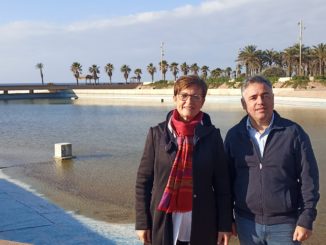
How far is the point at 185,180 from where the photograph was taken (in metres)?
3.22

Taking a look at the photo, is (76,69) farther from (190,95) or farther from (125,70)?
(190,95)

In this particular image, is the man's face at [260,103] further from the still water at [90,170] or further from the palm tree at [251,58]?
the palm tree at [251,58]

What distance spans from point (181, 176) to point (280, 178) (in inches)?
27.1

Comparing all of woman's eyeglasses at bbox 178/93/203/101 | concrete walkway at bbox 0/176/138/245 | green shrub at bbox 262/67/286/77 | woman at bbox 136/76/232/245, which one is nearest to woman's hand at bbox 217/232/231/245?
woman at bbox 136/76/232/245

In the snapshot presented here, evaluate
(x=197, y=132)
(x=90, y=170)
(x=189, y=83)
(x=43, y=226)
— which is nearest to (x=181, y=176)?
(x=197, y=132)

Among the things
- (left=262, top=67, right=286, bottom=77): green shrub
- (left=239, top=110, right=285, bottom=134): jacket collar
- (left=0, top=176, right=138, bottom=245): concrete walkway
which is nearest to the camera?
(left=239, top=110, right=285, bottom=134): jacket collar

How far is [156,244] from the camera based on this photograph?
3.30m

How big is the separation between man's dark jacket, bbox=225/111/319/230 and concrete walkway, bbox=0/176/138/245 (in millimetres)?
3345

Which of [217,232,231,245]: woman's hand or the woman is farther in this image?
[217,232,231,245]: woman's hand

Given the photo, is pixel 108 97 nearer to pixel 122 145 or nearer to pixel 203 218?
pixel 122 145

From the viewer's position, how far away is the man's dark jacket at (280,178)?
10.3 ft

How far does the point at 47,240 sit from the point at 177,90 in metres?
3.71

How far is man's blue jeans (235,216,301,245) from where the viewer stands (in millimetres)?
3207

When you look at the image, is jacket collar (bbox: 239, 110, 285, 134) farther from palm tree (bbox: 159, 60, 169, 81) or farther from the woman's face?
palm tree (bbox: 159, 60, 169, 81)
